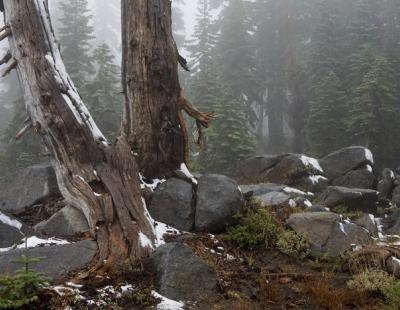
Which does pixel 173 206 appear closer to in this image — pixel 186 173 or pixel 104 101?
pixel 186 173

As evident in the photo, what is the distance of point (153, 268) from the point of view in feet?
22.9

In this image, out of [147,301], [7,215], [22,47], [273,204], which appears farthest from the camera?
[273,204]

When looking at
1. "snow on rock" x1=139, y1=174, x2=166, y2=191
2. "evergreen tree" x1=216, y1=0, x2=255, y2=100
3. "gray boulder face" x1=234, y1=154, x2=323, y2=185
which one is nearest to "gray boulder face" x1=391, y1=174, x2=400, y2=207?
"gray boulder face" x1=234, y1=154, x2=323, y2=185

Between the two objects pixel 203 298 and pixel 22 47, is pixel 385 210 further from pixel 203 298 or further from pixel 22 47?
pixel 22 47

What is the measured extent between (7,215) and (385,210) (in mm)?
14103

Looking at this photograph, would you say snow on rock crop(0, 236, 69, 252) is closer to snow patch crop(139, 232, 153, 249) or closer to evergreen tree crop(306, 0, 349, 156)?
snow patch crop(139, 232, 153, 249)

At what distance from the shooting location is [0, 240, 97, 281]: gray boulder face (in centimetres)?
652

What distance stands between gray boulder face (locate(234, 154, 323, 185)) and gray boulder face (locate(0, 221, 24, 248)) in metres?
12.1

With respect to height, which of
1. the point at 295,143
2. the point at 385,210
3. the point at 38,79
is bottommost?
the point at 295,143

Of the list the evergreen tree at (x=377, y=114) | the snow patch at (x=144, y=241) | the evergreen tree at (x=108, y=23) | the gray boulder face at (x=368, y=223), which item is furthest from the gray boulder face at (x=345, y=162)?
the evergreen tree at (x=108, y=23)

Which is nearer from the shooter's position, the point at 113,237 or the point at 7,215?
the point at 113,237

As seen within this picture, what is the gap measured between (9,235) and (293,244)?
5.68 m

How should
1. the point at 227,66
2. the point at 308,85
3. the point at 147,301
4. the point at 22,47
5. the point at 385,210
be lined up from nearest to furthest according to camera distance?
the point at 147,301 < the point at 22,47 < the point at 385,210 < the point at 308,85 < the point at 227,66

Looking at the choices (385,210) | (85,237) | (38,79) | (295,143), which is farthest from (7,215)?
(295,143)
